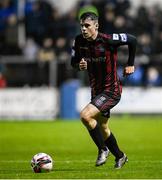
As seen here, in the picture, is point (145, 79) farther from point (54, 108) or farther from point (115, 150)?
point (115, 150)

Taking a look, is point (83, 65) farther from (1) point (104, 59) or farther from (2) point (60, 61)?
(2) point (60, 61)

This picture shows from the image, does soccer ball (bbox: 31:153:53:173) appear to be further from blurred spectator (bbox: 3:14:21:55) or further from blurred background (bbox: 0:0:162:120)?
blurred spectator (bbox: 3:14:21:55)

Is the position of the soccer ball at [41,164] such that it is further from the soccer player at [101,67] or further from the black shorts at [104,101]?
the black shorts at [104,101]

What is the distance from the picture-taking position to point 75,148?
18.4 meters

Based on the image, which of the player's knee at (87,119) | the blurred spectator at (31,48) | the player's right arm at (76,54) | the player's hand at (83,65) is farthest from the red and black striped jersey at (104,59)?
the blurred spectator at (31,48)

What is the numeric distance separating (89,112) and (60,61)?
15628mm

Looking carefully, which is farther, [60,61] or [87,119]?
[60,61]

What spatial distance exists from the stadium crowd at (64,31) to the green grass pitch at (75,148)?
195cm

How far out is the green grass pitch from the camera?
1185 cm

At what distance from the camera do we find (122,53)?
2773 centimetres

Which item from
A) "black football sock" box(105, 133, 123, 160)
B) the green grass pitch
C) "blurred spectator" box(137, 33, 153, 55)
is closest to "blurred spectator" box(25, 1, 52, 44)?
"blurred spectator" box(137, 33, 153, 55)

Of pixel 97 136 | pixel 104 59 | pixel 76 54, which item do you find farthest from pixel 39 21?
pixel 97 136

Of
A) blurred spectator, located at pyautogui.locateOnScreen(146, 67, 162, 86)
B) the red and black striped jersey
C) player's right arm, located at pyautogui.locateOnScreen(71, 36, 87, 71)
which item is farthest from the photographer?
blurred spectator, located at pyautogui.locateOnScreen(146, 67, 162, 86)

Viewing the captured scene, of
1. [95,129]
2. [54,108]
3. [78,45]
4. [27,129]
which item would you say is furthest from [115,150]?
[54,108]
